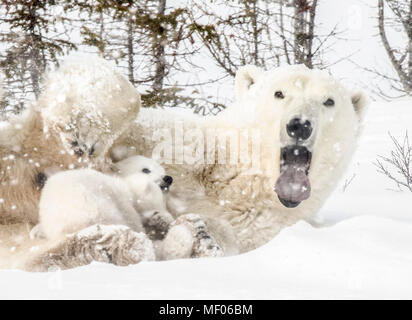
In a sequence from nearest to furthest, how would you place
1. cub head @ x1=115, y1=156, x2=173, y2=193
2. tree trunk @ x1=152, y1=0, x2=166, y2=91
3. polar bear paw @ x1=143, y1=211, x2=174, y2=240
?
polar bear paw @ x1=143, y1=211, x2=174, y2=240, cub head @ x1=115, y1=156, x2=173, y2=193, tree trunk @ x1=152, y1=0, x2=166, y2=91

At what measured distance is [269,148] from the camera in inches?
150

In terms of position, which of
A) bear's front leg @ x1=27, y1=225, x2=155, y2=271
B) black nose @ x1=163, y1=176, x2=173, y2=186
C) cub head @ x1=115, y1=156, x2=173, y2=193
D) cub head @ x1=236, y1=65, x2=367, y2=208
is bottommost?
bear's front leg @ x1=27, y1=225, x2=155, y2=271

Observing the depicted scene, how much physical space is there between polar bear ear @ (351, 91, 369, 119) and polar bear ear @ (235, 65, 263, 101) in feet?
2.33

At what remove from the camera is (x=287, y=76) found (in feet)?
12.7

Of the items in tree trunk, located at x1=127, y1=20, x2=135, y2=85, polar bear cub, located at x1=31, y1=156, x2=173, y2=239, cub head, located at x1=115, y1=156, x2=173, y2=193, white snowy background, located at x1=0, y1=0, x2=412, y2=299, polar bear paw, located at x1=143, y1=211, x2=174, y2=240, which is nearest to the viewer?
white snowy background, located at x1=0, y1=0, x2=412, y2=299

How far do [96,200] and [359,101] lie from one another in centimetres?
213

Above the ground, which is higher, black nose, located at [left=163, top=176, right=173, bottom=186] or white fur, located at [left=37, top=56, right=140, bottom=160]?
white fur, located at [left=37, top=56, right=140, bottom=160]

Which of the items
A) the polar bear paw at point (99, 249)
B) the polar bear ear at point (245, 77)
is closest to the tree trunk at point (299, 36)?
the polar bear ear at point (245, 77)

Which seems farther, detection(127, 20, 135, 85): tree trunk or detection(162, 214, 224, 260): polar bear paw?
detection(127, 20, 135, 85): tree trunk

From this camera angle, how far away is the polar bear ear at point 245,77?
13.8 ft

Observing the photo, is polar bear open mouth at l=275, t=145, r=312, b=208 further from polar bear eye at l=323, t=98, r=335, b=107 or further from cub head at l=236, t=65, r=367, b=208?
polar bear eye at l=323, t=98, r=335, b=107

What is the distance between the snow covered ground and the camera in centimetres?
215

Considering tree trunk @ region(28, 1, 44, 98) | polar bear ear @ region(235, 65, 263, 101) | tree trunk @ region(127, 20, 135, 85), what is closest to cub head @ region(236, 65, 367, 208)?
polar bear ear @ region(235, 65, 263, 101)
